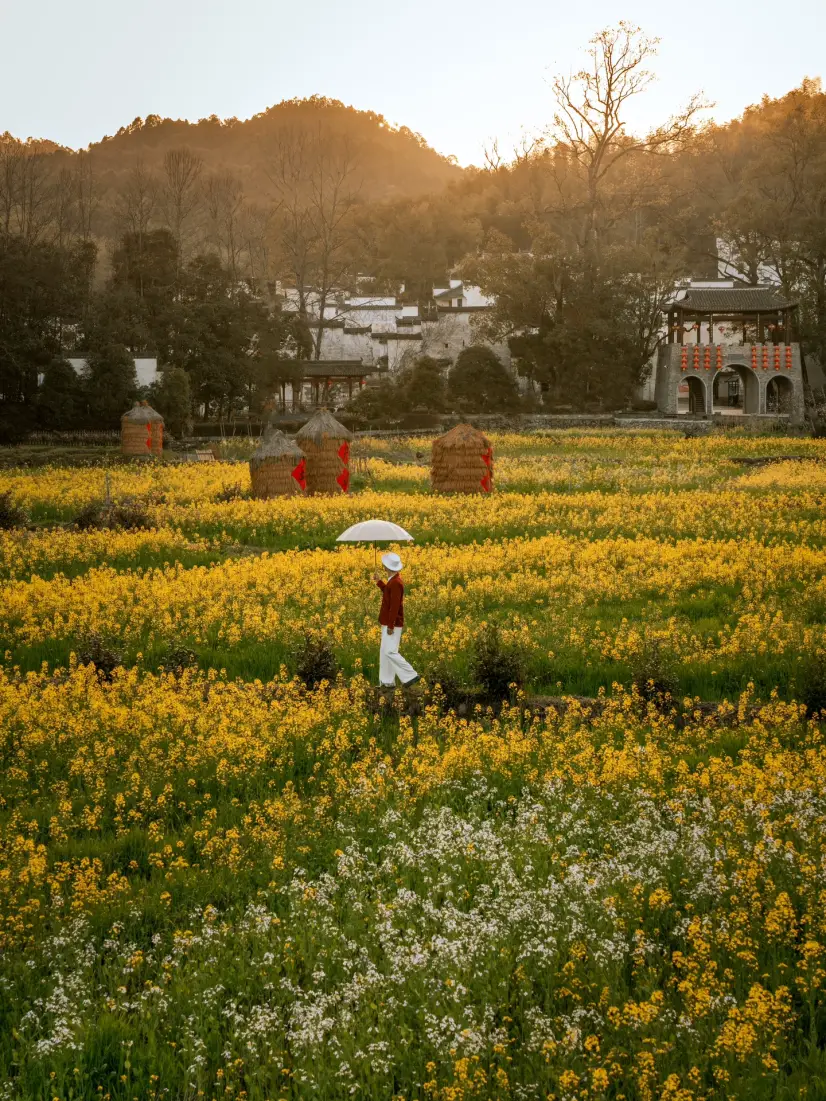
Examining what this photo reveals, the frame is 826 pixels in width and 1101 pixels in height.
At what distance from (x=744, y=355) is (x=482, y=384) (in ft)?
42.1

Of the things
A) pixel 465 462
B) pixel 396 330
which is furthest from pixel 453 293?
pixel 465 462

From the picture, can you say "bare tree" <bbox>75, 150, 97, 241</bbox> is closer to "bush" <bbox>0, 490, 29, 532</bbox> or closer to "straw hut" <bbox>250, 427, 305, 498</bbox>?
"straw hut" <bbox>250, 427, 305, 498</bbox>

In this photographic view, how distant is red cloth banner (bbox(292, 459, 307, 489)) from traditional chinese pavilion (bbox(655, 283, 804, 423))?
30.0 meters

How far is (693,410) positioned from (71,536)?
4267cm

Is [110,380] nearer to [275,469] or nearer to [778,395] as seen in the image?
[275,469]

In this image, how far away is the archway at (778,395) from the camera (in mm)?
53531

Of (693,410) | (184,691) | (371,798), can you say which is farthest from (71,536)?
(693,410)

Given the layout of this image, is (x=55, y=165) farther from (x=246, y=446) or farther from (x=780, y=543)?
(x=780, y=543)

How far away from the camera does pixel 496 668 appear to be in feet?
33.9

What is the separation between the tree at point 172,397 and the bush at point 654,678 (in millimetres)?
34812

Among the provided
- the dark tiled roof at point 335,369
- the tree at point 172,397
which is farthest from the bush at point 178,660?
the dark tiled roof at point 335,369

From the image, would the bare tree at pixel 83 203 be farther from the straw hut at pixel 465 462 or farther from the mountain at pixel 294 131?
the straw hut at pixel 465 462

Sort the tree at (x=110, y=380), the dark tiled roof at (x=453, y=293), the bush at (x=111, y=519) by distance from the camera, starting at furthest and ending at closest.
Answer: the dark tiled roof at (x=453, y=293) → the tree at (x=110, y=380) → the bush at (x=111, y=519)

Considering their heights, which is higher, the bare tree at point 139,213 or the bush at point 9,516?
the bare tree at point 139,213
